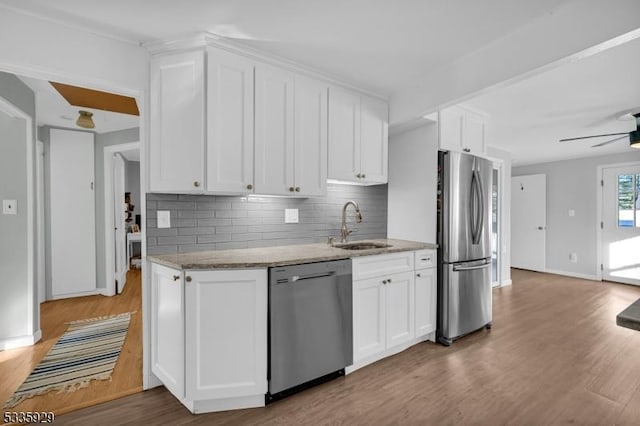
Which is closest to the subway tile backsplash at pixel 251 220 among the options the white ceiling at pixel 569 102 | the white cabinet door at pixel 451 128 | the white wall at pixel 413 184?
the white wall at pixel 413 184

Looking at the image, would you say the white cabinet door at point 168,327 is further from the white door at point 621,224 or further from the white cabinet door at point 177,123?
the white door at point 621,224

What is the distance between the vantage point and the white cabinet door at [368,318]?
237 cm

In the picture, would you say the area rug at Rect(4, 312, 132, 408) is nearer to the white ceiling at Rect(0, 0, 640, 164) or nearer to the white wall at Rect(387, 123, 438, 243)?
the white ceiling at Rect(0, 0, 640, 164)

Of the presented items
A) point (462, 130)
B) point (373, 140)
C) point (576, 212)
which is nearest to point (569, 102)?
point (462, 130)

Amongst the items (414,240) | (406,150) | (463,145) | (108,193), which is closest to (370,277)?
(414,240)

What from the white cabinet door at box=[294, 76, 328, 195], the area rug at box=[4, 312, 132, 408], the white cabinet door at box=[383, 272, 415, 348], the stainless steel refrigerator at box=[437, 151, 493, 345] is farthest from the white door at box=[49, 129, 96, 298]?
the stainless steel refrigerator at box=[437, 151, 493, 345]

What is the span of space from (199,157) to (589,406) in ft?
9.79

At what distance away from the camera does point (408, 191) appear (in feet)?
10.6

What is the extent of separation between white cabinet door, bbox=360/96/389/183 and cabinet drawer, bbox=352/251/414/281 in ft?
2.44

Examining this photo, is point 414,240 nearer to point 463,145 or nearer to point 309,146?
point 463,145

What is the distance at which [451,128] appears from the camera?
306 cm

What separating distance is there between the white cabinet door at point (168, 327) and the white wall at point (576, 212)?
696 centimetres

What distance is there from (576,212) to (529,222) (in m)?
0.80

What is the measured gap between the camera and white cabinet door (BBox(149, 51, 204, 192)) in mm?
2076
